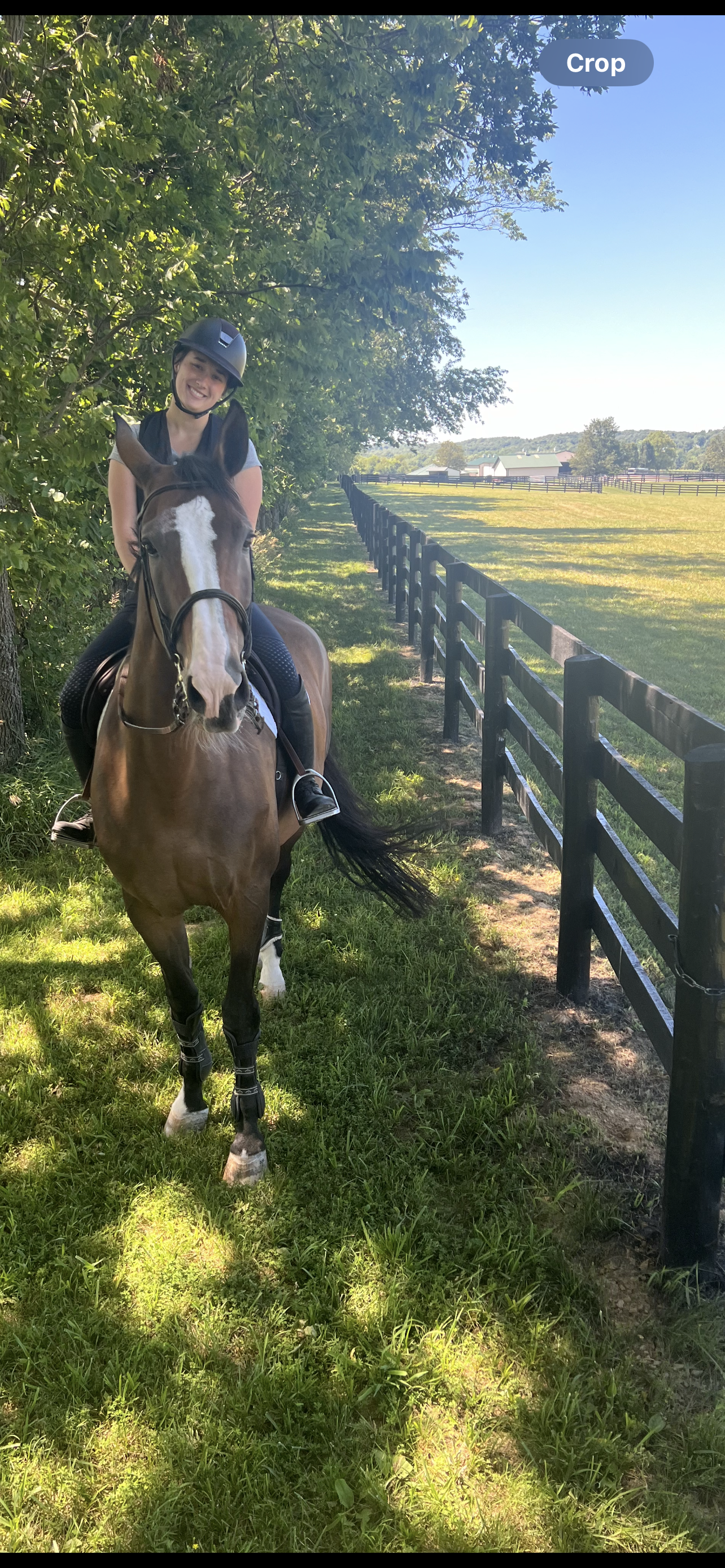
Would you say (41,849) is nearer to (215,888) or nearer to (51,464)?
(51,464)

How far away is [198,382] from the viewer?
10.2 ft

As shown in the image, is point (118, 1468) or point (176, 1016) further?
point (176, 1016)

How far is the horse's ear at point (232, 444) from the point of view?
2.49 m

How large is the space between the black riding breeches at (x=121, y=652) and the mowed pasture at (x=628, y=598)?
2.51m

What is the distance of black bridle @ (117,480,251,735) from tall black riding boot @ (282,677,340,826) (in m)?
1.16

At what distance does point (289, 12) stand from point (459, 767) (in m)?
6.16

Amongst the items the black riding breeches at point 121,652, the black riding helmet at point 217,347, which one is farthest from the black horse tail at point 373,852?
the black riding helmet at point 217,347

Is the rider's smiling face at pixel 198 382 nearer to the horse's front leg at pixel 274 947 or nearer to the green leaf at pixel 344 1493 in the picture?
the horse's front leg at pixel 274 947

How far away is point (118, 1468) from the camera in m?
2.25

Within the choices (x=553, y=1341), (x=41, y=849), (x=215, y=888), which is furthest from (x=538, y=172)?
(x=553, y=1341)

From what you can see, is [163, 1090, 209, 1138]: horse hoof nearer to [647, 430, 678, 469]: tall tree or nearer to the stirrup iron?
the stirrup iron

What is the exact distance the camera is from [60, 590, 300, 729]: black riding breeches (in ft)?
11.6

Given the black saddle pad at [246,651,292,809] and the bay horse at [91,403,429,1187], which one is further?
the black saddle pad at [246,651,292,809]

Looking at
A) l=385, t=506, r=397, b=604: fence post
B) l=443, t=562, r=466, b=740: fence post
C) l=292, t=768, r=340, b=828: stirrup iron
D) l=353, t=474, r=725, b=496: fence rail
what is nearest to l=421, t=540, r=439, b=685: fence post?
l=443, t=562, r=466, b=740: fence post
